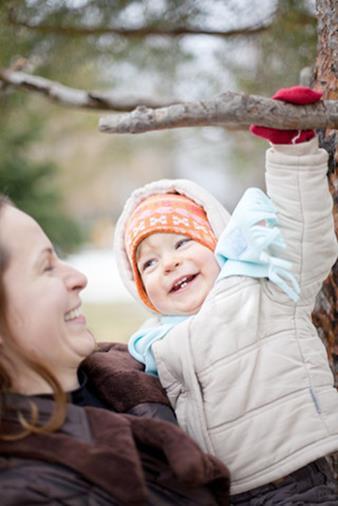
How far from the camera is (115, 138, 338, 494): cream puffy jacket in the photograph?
1617 mm

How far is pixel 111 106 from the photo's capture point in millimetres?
2988

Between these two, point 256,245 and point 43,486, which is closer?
point 43,486

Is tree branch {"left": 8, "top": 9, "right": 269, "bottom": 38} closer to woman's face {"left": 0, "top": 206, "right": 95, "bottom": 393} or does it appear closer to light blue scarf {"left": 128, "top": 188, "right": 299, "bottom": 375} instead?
light blue scarf {"left": 128, "top": 188, "right": 299, "bottom": 375}

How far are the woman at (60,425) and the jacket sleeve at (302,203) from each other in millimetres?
445

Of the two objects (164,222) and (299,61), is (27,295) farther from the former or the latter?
(299,61)

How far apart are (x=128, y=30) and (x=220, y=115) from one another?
2051 millimetres

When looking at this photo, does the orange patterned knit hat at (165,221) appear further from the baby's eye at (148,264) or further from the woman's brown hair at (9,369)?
the woman's brown hair at (9,369)

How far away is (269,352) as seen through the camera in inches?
65.0

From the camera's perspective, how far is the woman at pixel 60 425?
4.41ft

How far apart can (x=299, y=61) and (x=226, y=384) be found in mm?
1994

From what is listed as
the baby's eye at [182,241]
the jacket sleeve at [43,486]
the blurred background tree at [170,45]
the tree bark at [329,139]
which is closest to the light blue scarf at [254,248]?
the baby's eye at [182,241]

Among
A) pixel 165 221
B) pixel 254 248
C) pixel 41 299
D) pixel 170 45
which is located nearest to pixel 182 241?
pixel 165 221

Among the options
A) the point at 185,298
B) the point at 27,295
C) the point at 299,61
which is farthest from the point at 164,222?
the point at 299,61

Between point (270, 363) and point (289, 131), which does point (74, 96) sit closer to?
point (289, 131)
